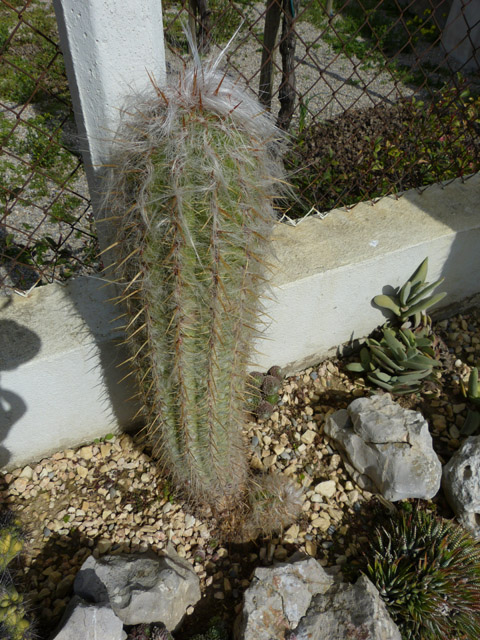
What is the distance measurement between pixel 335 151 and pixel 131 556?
2389 mm

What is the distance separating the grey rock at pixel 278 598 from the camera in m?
1.68

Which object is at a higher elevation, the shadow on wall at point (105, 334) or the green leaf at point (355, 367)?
the green leaf at point (355, 367)

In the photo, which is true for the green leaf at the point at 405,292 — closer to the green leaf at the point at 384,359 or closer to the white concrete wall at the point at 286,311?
the white concrete wall at the point at 286,311

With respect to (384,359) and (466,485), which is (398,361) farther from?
(466,485)

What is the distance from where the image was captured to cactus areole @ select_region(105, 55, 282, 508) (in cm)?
123

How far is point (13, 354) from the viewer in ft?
6.25

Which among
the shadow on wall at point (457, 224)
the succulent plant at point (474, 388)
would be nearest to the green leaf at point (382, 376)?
the succulent plant at point (474, 388)

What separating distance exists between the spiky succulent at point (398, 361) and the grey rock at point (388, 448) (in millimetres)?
155

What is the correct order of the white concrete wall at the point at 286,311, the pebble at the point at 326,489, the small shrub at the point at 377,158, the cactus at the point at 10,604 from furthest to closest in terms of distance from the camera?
the small shrub at the point at 377,158 → the pebble at the point at 326,489 → the white concrete wall at the point at 286,311 → the cactus at the point at 10,604

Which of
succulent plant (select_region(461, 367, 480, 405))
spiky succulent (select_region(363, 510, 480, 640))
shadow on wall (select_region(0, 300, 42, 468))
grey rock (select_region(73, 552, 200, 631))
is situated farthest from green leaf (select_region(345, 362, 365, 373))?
shadow on wall (select_region(0, 300, 42, 468))

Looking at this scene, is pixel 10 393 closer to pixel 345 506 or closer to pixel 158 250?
pixel 158 250

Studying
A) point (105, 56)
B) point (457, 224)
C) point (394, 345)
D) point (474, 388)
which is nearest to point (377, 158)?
point (457, 224)

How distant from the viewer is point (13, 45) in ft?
16.6

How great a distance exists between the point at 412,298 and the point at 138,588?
1770 mm
